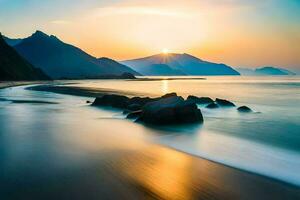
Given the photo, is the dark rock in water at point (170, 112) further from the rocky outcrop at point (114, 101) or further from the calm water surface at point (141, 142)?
the rocky outcrop at point (114, 101)

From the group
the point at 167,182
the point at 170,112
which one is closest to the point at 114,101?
the point at 170,112

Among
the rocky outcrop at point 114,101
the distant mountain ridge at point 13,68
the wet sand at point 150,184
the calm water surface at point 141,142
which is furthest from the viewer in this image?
the distant mountain ridge at point 13,68

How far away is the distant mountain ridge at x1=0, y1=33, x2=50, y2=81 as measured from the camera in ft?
385

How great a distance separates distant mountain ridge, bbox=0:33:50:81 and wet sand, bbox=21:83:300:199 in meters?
111

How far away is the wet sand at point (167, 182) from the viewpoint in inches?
321

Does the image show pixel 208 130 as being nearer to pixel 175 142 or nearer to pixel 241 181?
pixel 175 142

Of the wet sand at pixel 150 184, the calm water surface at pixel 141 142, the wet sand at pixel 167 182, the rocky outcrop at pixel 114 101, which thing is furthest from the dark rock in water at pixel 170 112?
the rocky outcrop at pixel 114 101

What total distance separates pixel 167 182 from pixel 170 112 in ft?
40.5

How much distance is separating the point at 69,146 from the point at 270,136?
10804 mm

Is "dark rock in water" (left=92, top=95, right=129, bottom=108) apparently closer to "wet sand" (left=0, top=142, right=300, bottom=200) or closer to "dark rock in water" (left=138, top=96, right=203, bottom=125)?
"dark rock in water" (left=138, top=96, right=203, bottom=125)

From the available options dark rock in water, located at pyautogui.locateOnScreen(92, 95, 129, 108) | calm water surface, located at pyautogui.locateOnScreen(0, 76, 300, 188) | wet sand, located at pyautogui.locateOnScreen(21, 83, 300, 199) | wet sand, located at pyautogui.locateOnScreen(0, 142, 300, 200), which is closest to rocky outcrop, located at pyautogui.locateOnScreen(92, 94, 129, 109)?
dark rock in water, located at pyautogui.locateOnScreen(92, 95, 129, 108)

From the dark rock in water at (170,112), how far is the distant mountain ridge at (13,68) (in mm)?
101098

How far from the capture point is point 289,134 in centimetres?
1973

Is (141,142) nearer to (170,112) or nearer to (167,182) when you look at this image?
(170,112)
